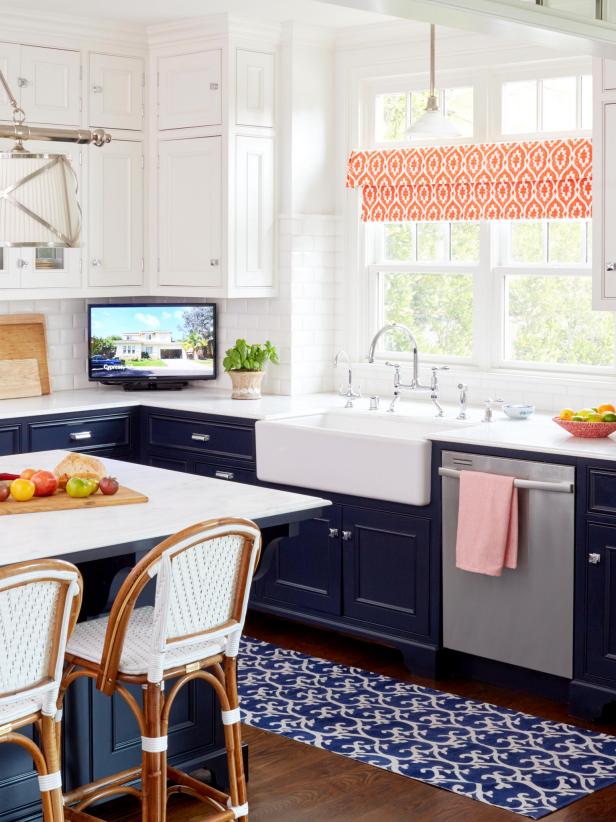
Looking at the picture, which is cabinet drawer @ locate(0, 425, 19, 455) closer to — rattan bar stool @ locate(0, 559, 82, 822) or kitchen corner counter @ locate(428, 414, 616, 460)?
kitchen corner counter @ locate(428, 414, 616, 460)

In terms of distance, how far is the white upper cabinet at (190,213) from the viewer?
20.8 feet

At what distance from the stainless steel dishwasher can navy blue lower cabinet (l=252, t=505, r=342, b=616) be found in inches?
24.6

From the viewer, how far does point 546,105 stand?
18.8 ft

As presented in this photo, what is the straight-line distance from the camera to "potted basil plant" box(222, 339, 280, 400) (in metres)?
6.29

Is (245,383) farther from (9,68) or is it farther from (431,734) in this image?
(431,734)

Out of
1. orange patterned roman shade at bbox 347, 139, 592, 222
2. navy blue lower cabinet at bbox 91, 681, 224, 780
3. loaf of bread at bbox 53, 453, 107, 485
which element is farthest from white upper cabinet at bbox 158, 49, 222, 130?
navy blue lower cabinet at bbox 91, 681, 224, 780

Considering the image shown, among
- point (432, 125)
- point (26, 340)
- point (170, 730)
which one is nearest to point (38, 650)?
point (170, 730)

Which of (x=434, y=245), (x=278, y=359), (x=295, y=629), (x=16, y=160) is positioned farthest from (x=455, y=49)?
(x=16, y=160)

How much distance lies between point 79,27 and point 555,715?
158 inches

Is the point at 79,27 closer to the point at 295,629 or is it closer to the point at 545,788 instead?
the point at 295,629

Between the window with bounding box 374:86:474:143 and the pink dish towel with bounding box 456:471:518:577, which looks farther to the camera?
the window with bounding box 374:86:474:143

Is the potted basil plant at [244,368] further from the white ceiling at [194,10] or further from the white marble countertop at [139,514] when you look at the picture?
the white marble countertop at [139,514]

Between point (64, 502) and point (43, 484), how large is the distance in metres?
0.11

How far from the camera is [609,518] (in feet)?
15.0
